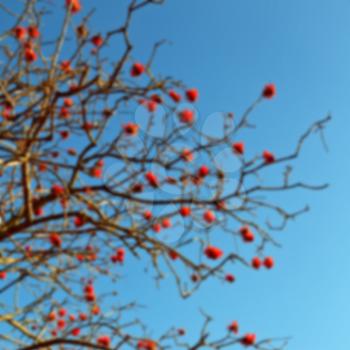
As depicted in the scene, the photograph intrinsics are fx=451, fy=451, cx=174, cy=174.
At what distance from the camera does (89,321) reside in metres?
4.59

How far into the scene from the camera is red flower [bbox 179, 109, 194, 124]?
11.7ft

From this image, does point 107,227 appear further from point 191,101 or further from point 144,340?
point 191,101

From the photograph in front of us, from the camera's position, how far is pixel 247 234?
3.68 meters

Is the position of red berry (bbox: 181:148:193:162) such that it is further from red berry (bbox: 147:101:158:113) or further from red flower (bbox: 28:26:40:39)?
red flower (bbox: 28:26:40:39)

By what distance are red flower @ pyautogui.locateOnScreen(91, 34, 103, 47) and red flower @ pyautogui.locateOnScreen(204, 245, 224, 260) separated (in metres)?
1.92

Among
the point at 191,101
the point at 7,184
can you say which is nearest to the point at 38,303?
the point at 7,184

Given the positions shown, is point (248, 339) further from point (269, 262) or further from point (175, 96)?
point (175, 96)

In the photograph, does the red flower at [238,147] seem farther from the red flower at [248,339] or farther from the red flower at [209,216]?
the red flower at [248,339]

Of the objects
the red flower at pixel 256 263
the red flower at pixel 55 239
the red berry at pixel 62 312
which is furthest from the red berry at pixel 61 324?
the red flower at pixel 256 263

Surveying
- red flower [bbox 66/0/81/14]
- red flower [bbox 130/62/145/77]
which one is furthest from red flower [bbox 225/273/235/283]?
red flower [bbox 66/0/81/14]

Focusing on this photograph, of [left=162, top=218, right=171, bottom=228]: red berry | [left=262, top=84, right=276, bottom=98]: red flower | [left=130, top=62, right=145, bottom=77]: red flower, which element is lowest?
[left=162, top=218, right=171, bottom=228]: red berry

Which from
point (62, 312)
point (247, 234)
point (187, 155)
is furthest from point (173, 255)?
point (62, 312)

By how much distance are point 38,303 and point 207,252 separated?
7.39 ft

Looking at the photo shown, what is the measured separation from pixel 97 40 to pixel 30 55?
2.09ft
